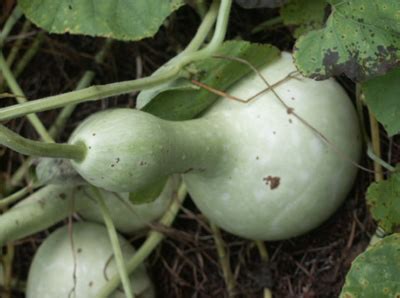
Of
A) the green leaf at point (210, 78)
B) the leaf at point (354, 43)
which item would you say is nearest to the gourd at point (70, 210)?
the green leaf at point (210, 78)

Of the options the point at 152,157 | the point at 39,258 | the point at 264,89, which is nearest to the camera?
the point at 152,157

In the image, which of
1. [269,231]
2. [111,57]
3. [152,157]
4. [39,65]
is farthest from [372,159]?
[39,65]

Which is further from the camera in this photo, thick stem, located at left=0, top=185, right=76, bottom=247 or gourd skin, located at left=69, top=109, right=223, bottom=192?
thick stem, located at left=0, top=185, right=76, bottom=247

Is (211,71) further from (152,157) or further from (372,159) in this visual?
(372,159)

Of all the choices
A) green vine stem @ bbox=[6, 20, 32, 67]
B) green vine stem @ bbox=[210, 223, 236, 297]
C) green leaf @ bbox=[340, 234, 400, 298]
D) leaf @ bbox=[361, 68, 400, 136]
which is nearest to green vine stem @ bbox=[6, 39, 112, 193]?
green vine stem @ bbox=[6, 20, 32, 67]

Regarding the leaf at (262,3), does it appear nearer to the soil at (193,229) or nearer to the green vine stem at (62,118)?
the soil at (193,229)

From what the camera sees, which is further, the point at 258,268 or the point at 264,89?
the point at 258,268

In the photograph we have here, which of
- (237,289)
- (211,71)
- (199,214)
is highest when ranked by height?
(211,71)

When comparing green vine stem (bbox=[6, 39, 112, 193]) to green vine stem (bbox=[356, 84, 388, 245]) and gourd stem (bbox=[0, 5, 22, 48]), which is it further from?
green vine stem (bbox=[356, 84, 388, 245])

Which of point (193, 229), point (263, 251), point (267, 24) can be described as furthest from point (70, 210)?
point (267, 24)
